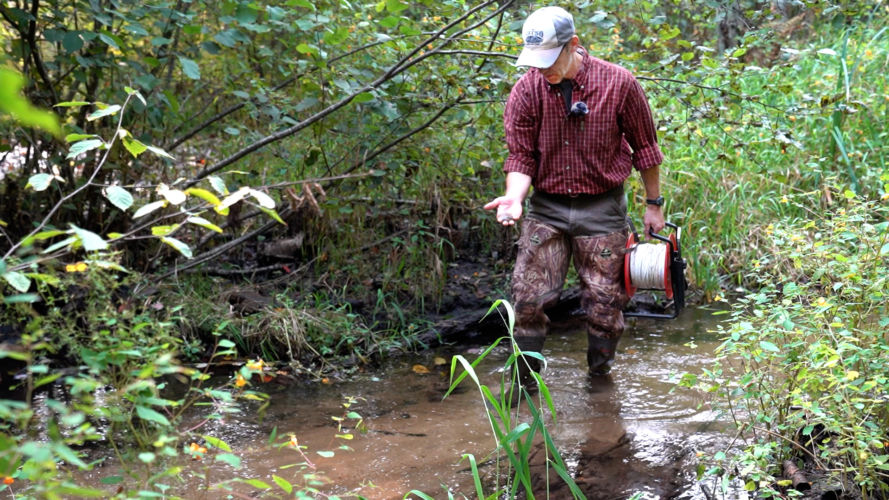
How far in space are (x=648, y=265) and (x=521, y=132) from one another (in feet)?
3.29

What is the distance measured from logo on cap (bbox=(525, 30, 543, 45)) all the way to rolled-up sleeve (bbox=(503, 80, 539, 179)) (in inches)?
14.5

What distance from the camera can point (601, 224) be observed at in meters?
4.55

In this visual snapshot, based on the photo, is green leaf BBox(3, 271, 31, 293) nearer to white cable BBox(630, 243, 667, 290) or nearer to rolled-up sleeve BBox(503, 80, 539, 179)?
rolled-up sleeve BBox(503, 80, 539, 179)

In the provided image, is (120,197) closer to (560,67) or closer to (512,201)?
(512,201)

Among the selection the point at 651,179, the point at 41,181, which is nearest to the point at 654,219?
the point at 651,179

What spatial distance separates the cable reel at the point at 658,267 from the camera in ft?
14.5

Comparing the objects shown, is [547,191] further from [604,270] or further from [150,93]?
[150,93]

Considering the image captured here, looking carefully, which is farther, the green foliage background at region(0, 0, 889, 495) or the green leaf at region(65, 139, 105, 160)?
the green foliage background at region(0, 0, 889, 495)

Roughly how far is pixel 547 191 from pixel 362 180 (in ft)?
7.06

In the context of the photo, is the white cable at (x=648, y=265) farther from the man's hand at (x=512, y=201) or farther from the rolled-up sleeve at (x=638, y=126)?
the man's hand at (x=512, y=201)

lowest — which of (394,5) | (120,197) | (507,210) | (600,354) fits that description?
(600,354)

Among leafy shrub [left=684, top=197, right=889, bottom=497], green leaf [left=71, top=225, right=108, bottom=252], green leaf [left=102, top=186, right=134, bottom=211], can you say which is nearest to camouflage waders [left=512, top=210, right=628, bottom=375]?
leafy shrub [left=684, top=197, right=889, bottom=497]

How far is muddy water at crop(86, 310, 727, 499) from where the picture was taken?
12.0 ft

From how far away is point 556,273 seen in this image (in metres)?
4.64
